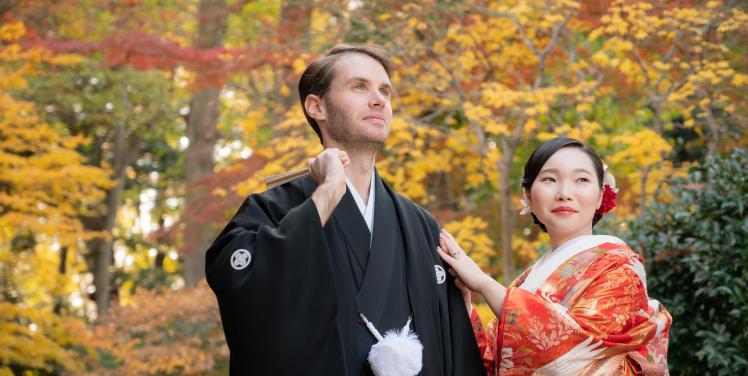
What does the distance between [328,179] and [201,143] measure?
11.0 metres

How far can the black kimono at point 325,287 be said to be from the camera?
2256 mm

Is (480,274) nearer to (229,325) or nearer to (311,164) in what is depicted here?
(311,164)

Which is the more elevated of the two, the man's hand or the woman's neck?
the man's hand

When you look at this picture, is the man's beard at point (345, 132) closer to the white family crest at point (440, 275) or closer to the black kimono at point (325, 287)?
the black kimono at point (325, 287)

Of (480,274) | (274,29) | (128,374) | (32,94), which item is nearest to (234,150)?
(32,94)

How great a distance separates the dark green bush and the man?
181 centimetres

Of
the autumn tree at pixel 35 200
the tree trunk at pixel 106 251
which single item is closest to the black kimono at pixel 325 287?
the autumn tree at pixel 35 200

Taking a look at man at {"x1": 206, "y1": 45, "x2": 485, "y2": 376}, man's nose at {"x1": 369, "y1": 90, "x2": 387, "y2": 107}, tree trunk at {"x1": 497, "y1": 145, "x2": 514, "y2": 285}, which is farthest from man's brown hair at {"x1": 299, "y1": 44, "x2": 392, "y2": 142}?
tree trunk at {"x1": 497, "y1": 145, "x2": 514, "y2": 285}

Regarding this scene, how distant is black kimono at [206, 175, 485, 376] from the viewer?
7.40 feet

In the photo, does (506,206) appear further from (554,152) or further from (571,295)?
(571,295)

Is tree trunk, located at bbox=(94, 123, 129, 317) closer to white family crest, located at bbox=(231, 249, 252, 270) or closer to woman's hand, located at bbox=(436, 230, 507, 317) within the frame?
woman's hand, located at bbox=(436, 230, 507, 317)

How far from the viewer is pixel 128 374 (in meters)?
8.03

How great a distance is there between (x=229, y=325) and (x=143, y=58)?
8599mm

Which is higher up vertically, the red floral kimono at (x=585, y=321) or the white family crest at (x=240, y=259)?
the white family crest at (x=240, y=259)
